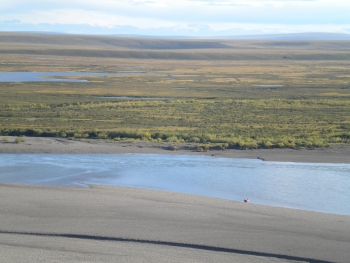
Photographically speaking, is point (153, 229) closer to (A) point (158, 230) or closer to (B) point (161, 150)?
(A) point (158, 230)

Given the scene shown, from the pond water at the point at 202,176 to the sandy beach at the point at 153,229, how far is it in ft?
4.71

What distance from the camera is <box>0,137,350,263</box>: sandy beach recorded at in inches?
417

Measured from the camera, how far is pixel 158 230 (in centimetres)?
1241

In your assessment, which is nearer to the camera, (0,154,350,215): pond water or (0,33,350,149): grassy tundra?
(0,154,350,215): pond water

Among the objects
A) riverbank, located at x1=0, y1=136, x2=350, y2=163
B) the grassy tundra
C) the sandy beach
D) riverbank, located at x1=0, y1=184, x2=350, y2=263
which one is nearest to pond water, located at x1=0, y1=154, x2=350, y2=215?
riverbank, located at x1=0, y1=136, x2=350, y2=163

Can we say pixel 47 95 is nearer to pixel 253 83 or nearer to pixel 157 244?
pixel 253 83

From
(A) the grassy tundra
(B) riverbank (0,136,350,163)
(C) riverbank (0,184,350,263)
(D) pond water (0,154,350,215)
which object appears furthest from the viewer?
(A) the grassy tundra

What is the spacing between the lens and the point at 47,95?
48875mm

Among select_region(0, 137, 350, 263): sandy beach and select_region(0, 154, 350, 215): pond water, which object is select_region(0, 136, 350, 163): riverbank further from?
select_region(0, 137, 350, 263): sandy beach

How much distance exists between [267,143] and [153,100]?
2141 cm

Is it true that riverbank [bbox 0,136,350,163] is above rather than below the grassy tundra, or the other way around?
above

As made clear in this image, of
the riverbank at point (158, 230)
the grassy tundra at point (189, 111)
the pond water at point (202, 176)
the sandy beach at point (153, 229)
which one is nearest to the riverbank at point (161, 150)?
the pond water at point (202, 176)

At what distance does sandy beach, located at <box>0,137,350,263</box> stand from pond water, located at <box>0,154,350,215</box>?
144 centimetres

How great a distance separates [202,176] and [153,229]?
25.8ft
